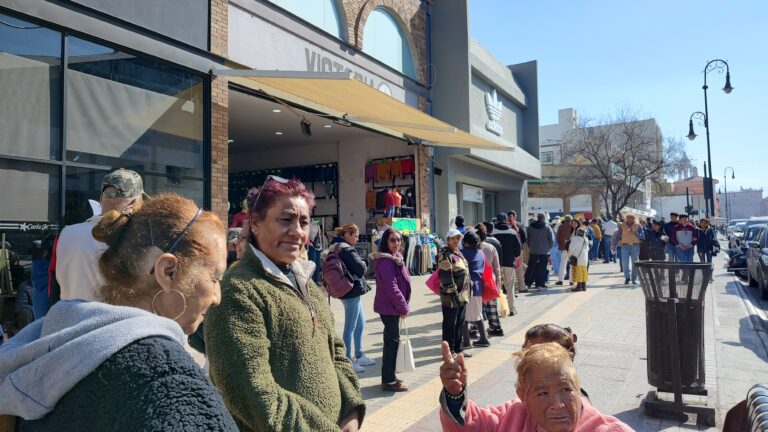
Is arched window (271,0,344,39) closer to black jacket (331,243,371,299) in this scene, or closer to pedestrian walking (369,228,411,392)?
black jacket (331,243,371,299)

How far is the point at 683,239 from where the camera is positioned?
13.1 meters

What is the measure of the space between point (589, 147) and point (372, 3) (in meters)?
22.6

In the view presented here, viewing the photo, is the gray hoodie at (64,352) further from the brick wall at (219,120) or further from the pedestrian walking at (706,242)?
the pedestrian walking at (706,242)

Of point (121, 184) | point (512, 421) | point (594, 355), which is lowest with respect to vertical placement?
point (594, 355)

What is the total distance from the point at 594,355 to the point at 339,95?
6499mm

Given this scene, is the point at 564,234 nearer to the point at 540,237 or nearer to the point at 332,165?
the point at 540,237

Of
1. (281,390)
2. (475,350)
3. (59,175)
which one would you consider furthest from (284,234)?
(59,175)

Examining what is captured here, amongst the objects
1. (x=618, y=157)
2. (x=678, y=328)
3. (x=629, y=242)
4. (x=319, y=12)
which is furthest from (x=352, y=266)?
(x=618, y=157)

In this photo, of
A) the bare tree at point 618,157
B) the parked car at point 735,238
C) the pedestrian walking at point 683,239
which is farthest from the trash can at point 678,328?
the bare tree at point 618,157

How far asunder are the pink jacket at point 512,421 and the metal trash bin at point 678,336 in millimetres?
2756

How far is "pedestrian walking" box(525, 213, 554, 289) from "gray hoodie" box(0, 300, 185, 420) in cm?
1203

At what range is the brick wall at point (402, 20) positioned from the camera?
1318cm

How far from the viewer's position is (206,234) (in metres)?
1.36

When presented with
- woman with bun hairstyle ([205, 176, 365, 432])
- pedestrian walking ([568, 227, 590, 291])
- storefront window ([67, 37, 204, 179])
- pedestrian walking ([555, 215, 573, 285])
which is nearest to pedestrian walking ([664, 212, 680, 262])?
pedestrian walking ([555, 215, 573, 285])
